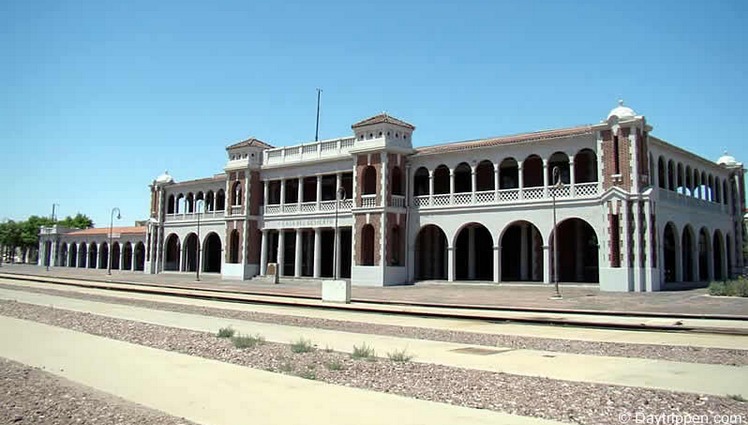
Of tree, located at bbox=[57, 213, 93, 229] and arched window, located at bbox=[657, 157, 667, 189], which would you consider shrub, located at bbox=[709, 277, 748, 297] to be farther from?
tree, located at bbox=[57, 213, 93, 229]

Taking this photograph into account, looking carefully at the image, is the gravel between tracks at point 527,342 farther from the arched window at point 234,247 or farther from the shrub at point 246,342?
the arched window at point 234,247

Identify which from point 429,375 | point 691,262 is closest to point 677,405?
point 429,375

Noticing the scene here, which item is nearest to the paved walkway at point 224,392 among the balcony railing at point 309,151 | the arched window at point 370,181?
the arched window at point 370,181

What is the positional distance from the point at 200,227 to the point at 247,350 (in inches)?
1917

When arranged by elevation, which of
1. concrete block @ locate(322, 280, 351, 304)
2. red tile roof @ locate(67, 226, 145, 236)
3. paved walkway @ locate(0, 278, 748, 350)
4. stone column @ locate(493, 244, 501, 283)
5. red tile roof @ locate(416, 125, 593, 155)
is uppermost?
red tile roof @ locate(416, 125, 593, 155)

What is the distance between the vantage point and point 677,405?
24.0 ft

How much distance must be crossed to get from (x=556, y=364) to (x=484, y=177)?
32735 millimetres

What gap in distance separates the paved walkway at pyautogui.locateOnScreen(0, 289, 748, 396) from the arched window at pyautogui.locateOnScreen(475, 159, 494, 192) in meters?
28.1

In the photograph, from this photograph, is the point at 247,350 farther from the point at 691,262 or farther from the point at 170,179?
the point at 170,179

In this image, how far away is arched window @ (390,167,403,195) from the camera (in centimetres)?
4319

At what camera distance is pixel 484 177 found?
4238 cm

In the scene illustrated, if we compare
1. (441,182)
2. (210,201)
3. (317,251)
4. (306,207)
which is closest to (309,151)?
(306,207)

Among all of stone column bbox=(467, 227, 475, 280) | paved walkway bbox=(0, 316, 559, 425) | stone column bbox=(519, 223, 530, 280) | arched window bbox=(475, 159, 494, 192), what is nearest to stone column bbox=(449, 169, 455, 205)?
arched window bbox=(475, 159, 494, 192)

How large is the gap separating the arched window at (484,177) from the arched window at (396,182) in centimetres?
552
